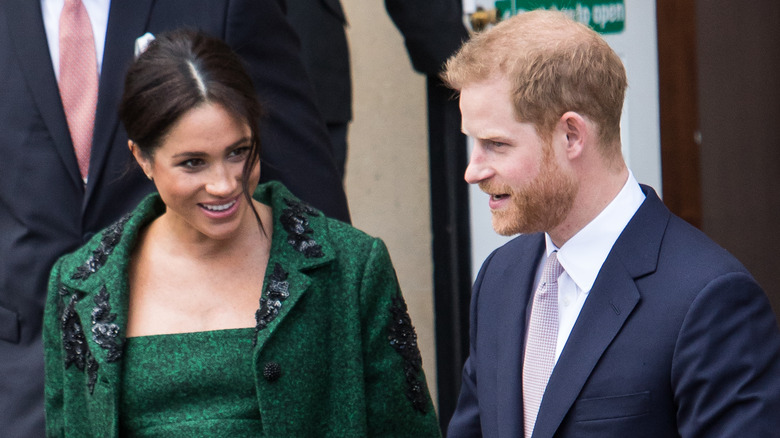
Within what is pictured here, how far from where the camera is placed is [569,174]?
80.4 inches

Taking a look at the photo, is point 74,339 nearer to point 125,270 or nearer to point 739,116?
point 125,270

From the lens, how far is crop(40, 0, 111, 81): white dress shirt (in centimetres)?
298

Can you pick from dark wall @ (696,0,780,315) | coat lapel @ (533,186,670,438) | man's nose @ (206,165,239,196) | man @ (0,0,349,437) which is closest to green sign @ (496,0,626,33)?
dark wall @ (696,0,780,315)

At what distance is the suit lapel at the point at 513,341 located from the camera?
2.11 metres

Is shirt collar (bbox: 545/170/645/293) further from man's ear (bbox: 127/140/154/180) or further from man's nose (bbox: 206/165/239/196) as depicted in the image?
man's ear (bbox: 127/140/154/180)

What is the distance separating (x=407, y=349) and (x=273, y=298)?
1.18 ft

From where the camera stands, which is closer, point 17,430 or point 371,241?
point 371,241

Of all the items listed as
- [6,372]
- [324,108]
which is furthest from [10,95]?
[324,108]

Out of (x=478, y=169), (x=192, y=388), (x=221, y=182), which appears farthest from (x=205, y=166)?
(x=478, y=169)

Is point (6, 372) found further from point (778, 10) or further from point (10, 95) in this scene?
point (778, 10)

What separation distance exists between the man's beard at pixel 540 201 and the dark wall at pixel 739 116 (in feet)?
Result: 5.76

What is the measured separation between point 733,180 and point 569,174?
1843 millimetres

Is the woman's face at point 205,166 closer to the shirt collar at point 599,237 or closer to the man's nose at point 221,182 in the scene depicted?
the man's nose at point 221,182

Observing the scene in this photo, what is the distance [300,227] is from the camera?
9.12 ft
